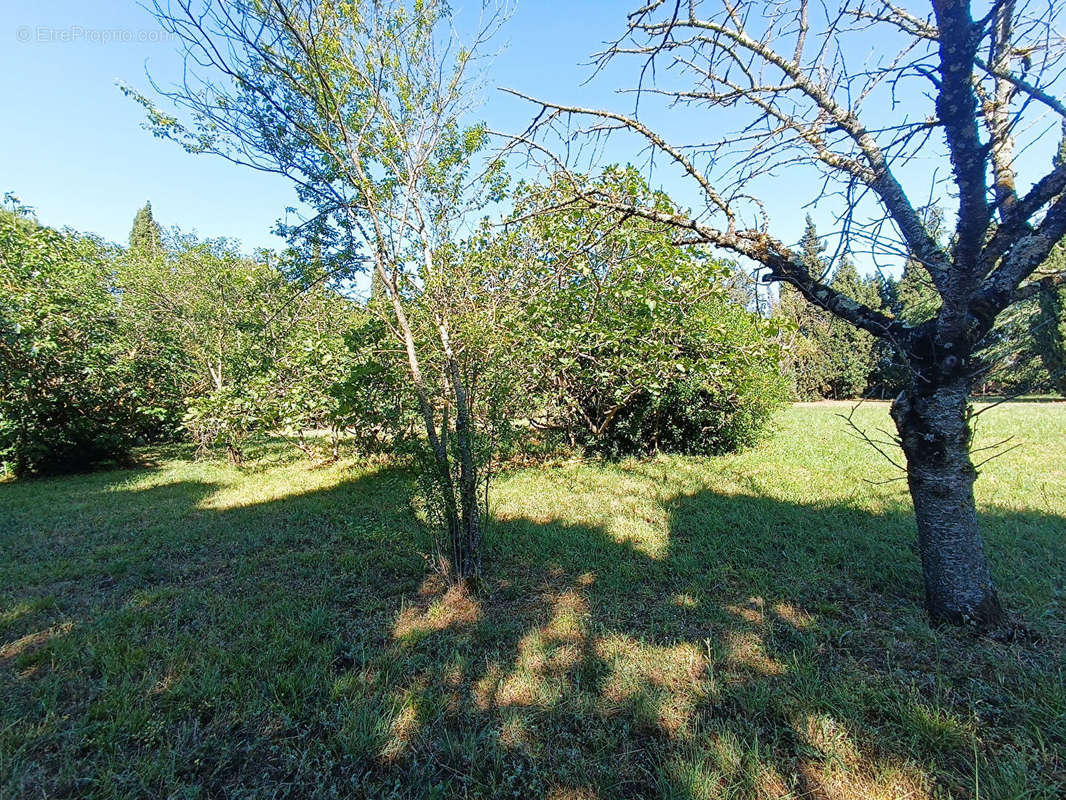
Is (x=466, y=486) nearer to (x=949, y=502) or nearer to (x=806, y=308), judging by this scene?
(x=806, y=308)

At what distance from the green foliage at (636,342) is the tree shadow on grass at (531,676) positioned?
2.81 metres

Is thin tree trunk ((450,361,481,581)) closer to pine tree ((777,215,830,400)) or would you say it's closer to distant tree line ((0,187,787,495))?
distant tree line ((0,187,787,495))

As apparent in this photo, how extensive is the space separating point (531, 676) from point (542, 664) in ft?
0.37

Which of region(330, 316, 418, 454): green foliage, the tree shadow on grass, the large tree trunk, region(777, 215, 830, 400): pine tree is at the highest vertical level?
region(777, 215, 830, 400): pine tree

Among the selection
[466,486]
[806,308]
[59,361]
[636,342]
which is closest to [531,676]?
[466,486]

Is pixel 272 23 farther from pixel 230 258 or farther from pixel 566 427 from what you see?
pixel 230 258

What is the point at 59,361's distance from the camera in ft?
26.7

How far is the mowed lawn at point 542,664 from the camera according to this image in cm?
175

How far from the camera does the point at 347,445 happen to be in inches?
373

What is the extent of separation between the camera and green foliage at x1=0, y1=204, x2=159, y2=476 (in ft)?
24.5

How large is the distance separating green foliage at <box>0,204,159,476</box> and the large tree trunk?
11.6m

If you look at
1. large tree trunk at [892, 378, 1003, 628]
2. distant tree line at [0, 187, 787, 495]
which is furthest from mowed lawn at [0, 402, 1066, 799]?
distant tree line at [0, 187, 787, 495]

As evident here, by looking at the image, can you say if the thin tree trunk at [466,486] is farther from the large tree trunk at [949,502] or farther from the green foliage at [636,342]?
the large tree trunk at [949,502]

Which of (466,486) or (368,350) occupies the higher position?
(368,350)
